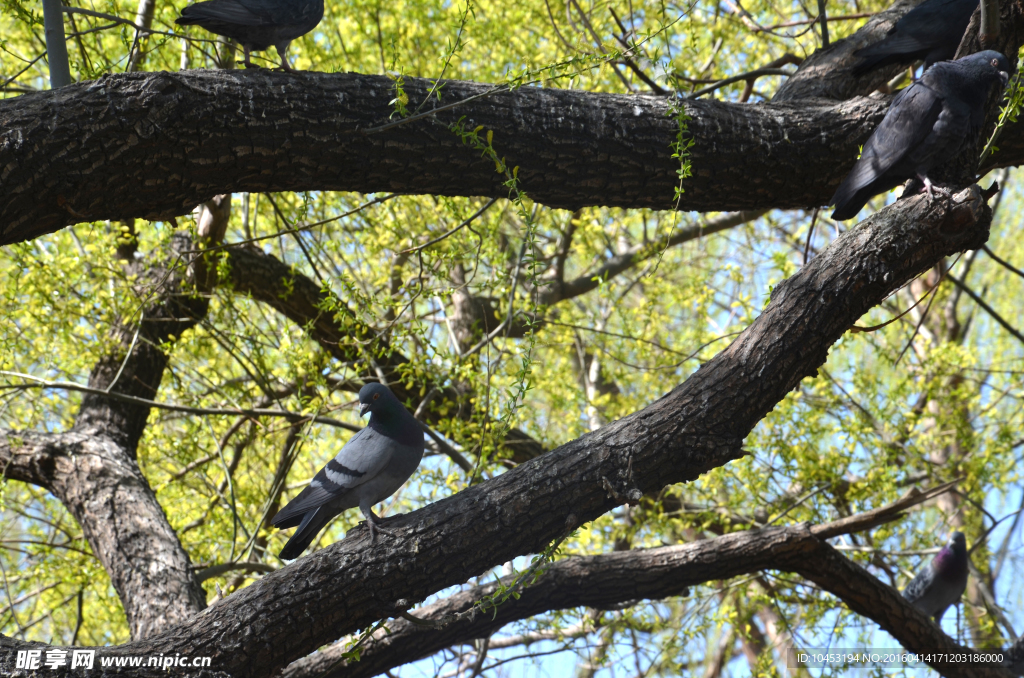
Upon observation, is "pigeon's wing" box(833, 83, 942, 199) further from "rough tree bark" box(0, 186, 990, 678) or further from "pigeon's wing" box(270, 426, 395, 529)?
"pigeon's wing" box(270, 426, 395, 529)

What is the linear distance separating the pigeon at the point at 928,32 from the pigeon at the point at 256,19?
2835 millimetres

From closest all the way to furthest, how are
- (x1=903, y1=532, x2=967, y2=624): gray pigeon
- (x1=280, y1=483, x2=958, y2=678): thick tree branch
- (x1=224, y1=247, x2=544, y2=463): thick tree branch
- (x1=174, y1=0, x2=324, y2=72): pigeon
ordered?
(x1=174, y1=0, x2=324, y2=72): pigeon → (x1=280, y1=483, x2=958, y2=678): thick tree branch → (x1=224, y1=247, x2=544, y2=463): thick tree branch → (x1=903, y1=532, x2=967, y2=624): gray pigeon

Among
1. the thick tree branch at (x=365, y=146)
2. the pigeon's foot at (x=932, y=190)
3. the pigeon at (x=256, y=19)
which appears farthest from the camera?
the pigeon at (x=256, y=19)

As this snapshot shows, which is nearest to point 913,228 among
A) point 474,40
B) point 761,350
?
point 761,350

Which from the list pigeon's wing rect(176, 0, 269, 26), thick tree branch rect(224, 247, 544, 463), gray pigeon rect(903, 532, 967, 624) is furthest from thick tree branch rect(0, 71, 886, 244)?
gray pigeon rect(903, 532, 967, 624)

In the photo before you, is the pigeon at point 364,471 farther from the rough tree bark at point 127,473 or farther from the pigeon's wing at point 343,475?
the rough tree bark at point 127,473

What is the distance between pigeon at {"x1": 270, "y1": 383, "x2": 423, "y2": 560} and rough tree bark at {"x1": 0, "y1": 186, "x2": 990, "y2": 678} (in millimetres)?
308

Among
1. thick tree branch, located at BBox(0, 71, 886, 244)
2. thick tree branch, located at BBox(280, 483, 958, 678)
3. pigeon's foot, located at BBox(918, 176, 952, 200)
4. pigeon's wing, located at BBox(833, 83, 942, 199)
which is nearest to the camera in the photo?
thick tree branch, located at BBox(0, 71, 886, 244)

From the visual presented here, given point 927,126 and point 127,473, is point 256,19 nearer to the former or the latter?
point 127,473

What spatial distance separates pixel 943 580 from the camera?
5289 millimetres

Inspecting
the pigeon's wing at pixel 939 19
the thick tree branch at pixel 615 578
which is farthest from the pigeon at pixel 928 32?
the thick tree branch at pixel 615 578

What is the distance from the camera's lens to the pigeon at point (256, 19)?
296 centimetres

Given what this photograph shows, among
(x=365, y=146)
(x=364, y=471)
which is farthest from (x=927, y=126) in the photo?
(x=364, y=471)

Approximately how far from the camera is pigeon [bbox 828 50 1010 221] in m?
3.12
